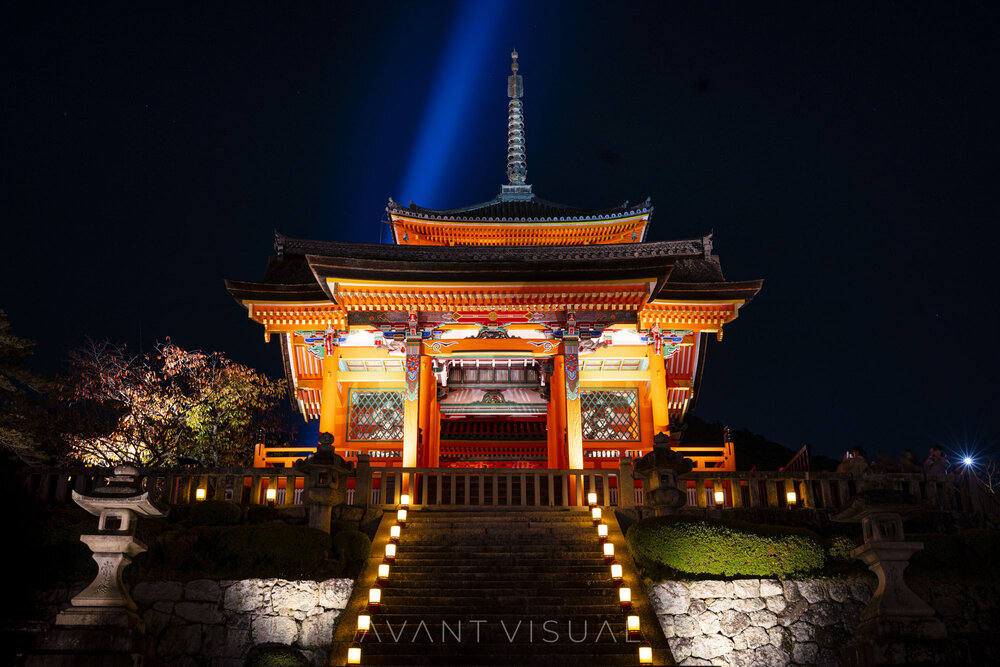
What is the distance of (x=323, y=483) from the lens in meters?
13.2

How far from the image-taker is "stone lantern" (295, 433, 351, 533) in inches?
513

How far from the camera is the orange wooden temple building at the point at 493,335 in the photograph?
19109 mm

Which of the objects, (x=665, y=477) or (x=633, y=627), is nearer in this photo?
(x=633, y=627)

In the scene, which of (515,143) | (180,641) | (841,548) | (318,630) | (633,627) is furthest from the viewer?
(515,143)

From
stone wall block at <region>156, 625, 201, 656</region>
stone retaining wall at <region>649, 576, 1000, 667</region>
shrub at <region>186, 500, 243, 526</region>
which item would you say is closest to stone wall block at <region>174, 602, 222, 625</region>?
stone wall block at <region>156, 625, 201, 656</region>

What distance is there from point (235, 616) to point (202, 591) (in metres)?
0.67

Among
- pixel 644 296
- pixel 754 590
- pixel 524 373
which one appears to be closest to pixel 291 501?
pixel 754 590

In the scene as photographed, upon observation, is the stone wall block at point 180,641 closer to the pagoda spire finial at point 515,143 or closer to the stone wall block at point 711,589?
the stone wall block at point 711,589

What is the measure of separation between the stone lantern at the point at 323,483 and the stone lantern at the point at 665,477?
5580 millimetres

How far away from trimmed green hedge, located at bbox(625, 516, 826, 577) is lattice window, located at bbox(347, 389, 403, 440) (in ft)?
37.5

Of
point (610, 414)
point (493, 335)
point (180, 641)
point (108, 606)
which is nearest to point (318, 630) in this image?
point (180, 641)

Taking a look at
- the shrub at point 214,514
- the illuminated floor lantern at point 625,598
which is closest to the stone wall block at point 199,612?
the shrub at point 214,514

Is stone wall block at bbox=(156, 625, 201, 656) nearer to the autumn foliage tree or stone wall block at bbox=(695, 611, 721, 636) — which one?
stone wall block at bbox=(695, 611, 721, 636)

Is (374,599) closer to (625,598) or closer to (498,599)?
(498,599)
